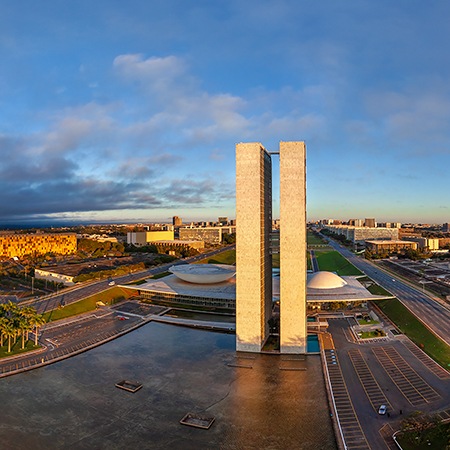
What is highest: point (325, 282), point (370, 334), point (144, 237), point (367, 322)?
point (144, 237)

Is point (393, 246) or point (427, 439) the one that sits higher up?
point (393, 246)

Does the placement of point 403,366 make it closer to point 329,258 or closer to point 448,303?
point 448,303

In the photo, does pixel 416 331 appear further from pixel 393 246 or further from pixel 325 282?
pixel 393 246

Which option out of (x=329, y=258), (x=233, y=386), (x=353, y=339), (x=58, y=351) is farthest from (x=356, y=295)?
(x=329, y=258)

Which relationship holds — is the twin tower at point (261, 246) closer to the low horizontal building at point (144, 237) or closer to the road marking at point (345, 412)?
the road marking at point (345, 412)

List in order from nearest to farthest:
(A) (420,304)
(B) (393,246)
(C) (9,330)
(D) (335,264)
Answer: (C) (9,330) < (A) (420,304) < (D) (335,264) < (B) (393,246)

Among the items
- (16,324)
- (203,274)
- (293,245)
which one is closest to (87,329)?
(16,324)

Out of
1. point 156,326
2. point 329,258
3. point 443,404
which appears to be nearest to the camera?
point 443,404
